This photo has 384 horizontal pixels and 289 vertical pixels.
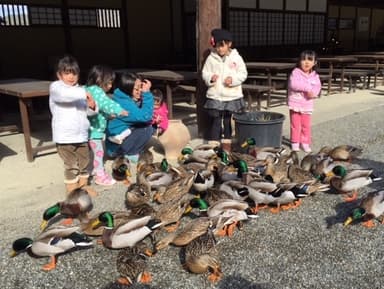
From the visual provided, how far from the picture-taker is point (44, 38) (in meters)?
8.91

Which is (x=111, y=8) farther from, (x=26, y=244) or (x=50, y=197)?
(x=26, y=244)

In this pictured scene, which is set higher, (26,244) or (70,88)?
(70,88)

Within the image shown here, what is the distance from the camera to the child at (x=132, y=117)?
4812 mm

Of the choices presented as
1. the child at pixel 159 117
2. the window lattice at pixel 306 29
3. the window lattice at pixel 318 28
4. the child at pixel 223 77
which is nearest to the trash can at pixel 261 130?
the child at pixel 223 77

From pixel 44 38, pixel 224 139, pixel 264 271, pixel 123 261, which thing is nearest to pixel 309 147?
pixel 224 139

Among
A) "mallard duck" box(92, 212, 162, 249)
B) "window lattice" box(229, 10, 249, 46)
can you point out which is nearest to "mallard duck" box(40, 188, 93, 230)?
"mallard duck" box(92, 212, 162, 249)

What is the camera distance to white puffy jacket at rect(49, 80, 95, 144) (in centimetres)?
379

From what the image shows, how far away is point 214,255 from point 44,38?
756 centimetres

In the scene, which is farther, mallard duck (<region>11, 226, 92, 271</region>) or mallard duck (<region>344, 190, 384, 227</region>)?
mallard duck (<region>344, 190, 384, 227</region>)

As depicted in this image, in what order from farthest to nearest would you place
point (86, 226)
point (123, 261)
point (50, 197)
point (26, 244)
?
point (50, 197), point (86, 226), point (26, 244), point (123, 261)

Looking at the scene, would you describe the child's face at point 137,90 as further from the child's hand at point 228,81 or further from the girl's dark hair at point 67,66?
the girl's dark hair at point 67,66

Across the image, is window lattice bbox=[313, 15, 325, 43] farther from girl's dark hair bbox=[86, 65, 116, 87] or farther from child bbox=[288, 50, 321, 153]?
girl's dark hair bbox=[86, 65, 116, 87]

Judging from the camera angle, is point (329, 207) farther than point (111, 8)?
No

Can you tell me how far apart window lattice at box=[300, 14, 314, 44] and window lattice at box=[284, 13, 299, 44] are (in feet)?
0.99
